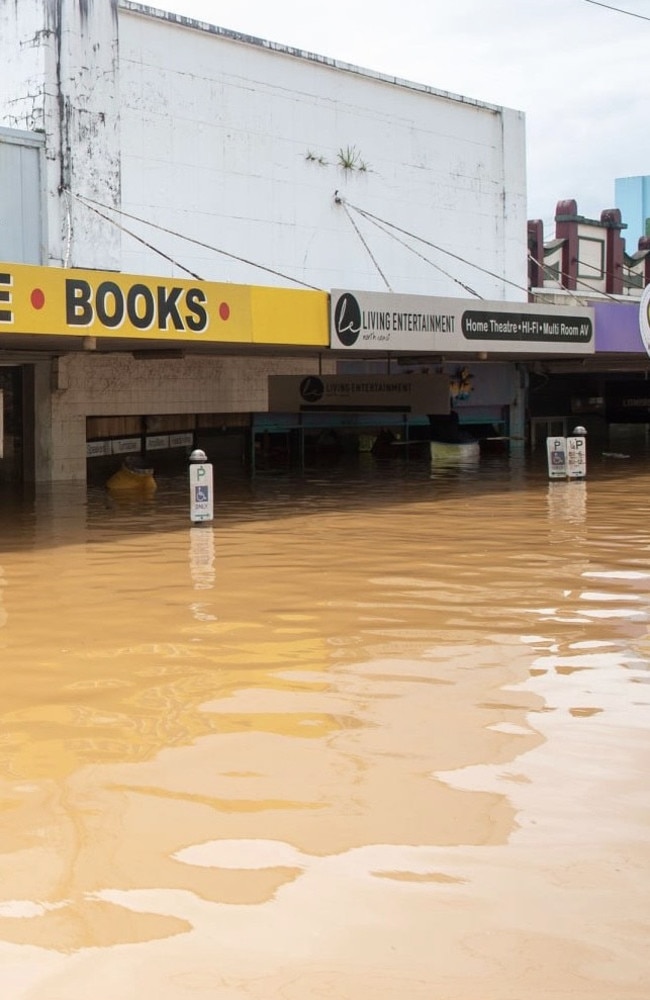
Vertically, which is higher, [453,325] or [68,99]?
[68,99]

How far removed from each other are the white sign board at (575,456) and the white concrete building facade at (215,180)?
4.95 m

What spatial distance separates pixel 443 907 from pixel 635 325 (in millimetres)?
22377

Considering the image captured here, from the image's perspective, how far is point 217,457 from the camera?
26.7 meters

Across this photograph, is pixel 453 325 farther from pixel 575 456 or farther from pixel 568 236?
pixel 568 236

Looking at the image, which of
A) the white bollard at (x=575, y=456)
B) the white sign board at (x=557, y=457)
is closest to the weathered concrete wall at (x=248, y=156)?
the white sign board at (x=557, y=457)

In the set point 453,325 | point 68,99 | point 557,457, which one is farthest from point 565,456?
point 68,99

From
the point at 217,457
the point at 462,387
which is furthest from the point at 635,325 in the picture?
the point at 217,457

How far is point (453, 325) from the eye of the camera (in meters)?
20.5

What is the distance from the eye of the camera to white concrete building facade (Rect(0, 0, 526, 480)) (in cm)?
1972

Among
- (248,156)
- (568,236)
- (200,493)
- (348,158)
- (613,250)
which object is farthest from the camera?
(613,250)

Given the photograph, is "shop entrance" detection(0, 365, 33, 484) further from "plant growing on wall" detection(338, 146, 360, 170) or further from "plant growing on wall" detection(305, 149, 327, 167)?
"plant growing on wall" detection(338, 146, 360, 170)

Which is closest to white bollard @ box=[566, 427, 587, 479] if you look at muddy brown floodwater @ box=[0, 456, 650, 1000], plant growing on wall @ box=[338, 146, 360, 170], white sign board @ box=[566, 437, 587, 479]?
white sign board @ box=[566, 437, 587, 479]

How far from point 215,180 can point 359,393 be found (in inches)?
321

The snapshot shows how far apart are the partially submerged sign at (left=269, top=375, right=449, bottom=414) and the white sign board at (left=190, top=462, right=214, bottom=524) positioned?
1200 centimetres
